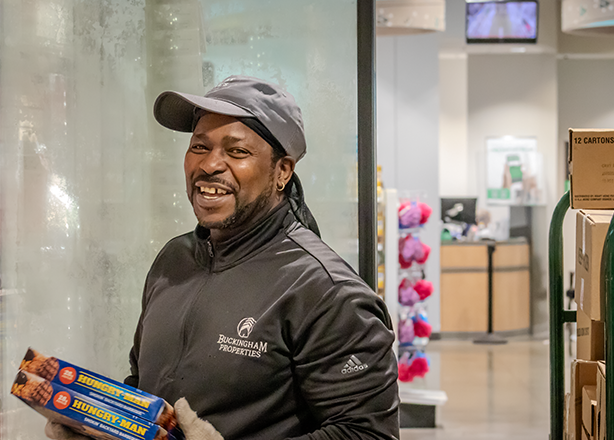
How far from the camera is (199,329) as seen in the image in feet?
4.63

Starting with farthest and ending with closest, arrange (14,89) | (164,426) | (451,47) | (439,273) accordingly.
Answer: (451,47), (439,273), (14,89), (164,426)

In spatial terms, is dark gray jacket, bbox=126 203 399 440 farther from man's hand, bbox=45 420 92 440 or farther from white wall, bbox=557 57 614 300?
white wall, bbox=557 57 614 300

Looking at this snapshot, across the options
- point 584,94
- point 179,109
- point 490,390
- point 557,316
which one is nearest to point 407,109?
point 490,390

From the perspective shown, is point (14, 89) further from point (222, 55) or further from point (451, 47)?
point (451, 47)

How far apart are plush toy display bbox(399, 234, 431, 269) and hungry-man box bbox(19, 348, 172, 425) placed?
3.72 meters

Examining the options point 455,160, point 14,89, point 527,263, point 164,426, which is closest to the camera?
point 164,426

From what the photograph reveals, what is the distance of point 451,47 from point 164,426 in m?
9.28

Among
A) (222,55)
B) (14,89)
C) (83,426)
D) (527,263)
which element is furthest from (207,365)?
(527,263)

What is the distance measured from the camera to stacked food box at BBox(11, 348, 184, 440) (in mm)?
1240

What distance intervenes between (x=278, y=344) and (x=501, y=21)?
8.61 meters

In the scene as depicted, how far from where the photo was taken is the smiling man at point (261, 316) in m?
1.30

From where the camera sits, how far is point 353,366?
4.22ft

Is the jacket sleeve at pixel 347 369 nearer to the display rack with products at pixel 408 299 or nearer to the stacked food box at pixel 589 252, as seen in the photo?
the stacked food box at pixel 589 252

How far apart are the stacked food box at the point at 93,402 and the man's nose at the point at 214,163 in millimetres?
473
